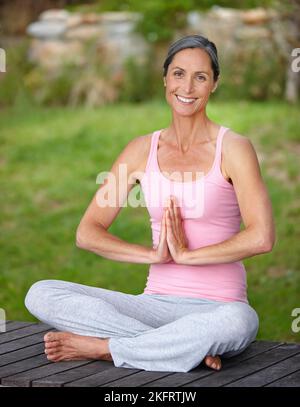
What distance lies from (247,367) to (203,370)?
0.53 ft

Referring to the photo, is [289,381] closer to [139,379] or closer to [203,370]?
[203,370]

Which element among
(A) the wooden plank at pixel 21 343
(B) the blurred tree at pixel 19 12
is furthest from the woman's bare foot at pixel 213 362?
(B) the blurred tree at pixel 19 12

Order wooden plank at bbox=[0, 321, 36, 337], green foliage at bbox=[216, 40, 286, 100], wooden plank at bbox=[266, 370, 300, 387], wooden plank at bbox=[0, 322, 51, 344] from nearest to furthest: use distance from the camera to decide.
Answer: wooden plank at bbox=[266, 370, 300, 387]
wooden plank at bbox=[0, 322, 51, 344]
wooden plank at bbox=[0, 321, 36, 337]
green foliage at bbox=[216, 40, 286, 100]

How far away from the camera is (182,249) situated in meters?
3.87

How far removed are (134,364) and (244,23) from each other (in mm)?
7543

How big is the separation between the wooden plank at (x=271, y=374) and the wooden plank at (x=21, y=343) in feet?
3.17

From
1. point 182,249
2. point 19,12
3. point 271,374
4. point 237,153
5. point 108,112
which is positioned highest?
point 19,12

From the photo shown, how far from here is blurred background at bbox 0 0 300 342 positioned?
7.34 meters

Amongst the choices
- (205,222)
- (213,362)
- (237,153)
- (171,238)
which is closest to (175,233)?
(171,238)

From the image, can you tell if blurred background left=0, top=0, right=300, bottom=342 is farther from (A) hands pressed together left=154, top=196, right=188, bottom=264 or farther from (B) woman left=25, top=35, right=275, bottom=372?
(A) hands pressed together left=154, top=196, right=188, bottom=264

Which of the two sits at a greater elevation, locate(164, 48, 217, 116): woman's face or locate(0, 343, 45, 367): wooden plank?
locate(164, 48, 217, 116): woman's face

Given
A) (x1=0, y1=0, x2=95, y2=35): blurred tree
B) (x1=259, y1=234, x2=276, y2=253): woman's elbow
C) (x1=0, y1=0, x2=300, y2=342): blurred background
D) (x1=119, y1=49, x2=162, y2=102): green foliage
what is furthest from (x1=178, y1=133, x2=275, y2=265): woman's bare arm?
(x1=0, y1=0, x2=95, y2=35): blurred tree

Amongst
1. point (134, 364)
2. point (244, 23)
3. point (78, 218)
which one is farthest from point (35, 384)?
point (244, 23)
